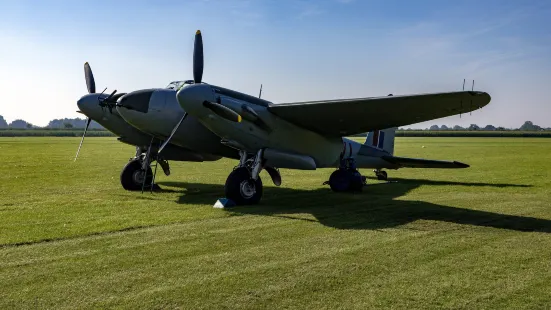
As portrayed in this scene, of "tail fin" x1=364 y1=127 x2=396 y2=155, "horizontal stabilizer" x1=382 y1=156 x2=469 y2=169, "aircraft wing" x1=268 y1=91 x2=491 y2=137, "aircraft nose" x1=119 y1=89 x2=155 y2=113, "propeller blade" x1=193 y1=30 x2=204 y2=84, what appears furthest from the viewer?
"tail fin" x1=364 y1=127 x2=396 y2=155

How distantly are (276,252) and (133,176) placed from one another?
10.2 metres

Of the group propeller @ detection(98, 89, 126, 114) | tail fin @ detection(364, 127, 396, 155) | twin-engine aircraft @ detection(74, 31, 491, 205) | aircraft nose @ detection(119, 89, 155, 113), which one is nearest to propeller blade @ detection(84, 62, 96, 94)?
twin-engine aircraft @ detection(74, 31, 491, 205)

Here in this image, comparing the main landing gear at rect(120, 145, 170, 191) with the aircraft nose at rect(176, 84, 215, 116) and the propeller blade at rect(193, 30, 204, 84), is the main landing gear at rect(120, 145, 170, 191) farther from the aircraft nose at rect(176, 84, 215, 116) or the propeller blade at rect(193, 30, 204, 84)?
the aircraft nose at rect(176, 84, 215, 116)

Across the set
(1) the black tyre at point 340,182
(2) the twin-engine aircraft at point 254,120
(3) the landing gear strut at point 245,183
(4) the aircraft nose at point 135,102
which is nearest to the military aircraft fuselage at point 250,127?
(2) the twin-engine aircraft at point 254,120

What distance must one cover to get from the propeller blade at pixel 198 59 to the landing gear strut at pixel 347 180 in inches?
244

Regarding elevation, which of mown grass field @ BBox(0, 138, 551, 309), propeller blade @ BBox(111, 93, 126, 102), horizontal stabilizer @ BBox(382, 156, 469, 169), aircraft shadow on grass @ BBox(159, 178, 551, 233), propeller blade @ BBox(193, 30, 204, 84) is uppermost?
propeller blade @ BBox(193, 30, 204, 84)

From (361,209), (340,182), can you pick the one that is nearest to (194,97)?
(361,209)

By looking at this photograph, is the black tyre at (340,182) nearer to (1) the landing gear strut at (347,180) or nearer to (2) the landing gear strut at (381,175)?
(1) the landing gear strut at (347,180)

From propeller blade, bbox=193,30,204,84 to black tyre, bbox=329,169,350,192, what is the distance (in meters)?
6.16

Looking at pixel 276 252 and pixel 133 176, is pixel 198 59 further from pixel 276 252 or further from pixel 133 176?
pixel 276 252

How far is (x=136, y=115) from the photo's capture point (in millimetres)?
13258

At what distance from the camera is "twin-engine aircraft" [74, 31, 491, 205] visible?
11570 mm

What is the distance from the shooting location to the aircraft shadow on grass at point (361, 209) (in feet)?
31.3

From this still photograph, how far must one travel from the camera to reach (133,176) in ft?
52.0
